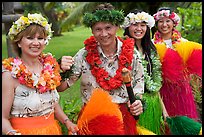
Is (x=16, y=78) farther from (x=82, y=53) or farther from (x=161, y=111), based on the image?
(x=161, y=111)

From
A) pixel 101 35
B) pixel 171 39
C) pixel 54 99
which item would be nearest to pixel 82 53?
pixel 101 35

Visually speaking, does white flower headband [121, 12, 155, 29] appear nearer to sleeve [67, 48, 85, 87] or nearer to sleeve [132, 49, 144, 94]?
sleeve [132, 49, 144, 94]

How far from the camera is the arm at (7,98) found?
224 centimetres

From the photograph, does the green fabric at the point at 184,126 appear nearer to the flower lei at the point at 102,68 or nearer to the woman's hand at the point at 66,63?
the flower lei at the point at 102,68

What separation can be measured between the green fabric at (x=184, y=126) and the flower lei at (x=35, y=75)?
981mm

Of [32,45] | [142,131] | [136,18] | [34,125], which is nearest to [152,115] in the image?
[142,131]

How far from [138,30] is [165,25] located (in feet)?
1.84

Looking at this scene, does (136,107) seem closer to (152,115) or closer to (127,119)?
(127,119)

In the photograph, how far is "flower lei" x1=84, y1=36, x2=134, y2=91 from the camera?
274 cm

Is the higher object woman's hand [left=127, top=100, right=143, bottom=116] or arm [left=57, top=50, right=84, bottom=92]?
arm [left=57, top=50, right=84, bottom=92]

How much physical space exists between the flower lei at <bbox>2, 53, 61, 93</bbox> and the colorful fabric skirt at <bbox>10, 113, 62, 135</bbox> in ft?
0.58

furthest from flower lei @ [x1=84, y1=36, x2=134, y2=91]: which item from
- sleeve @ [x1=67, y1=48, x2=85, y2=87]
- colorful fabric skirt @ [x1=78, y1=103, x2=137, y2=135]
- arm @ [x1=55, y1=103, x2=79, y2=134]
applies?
arm @ [x1=55, y1=103, x2=79, y2=134]

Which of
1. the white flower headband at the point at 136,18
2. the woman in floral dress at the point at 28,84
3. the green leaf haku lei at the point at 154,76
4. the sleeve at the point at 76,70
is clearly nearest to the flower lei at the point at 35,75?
the woman in floral dress at the point at 28,84

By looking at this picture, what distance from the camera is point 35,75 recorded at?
2.37 m
